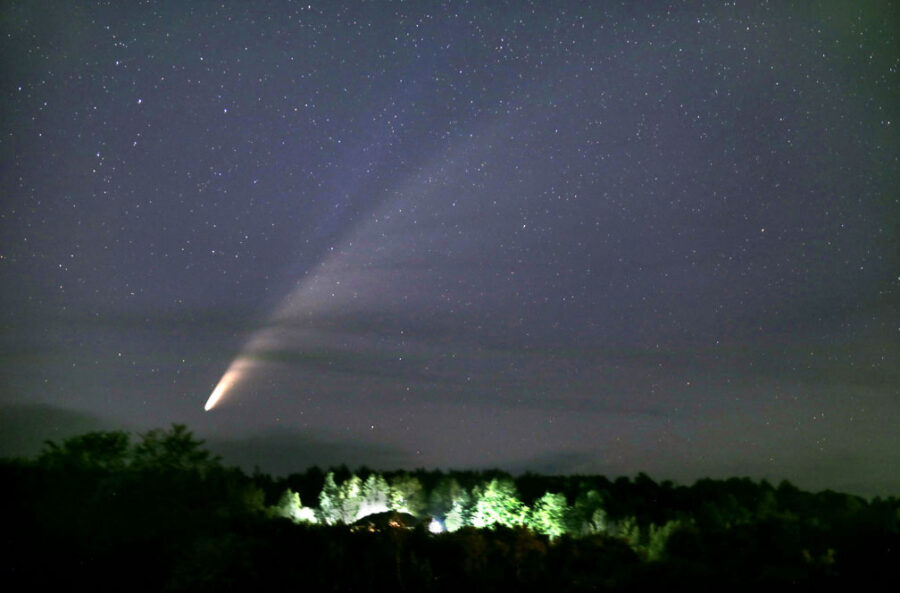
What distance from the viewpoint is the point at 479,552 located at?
25.8 metres

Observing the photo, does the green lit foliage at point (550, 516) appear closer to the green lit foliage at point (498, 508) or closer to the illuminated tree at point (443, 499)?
the green lit foliage at point (498, 508)

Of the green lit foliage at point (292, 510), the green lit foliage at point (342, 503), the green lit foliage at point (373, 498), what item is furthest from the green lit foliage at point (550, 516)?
the green lit foliage at point (292, 510)

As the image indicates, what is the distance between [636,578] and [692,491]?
25.5 m

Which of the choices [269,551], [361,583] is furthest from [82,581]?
[361,583]

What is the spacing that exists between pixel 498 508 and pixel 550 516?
1.81 m

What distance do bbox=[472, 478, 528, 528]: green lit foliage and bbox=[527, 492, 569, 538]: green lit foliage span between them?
407mm

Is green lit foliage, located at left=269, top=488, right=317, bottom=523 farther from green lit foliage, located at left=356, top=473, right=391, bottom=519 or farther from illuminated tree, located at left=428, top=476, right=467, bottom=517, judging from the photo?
illuminated tree, located at left=428, top=476, right=467, bottom=517

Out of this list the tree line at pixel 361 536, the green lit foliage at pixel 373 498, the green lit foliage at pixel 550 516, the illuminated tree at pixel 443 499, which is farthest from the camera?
the illuminated tree at pixel 443 499

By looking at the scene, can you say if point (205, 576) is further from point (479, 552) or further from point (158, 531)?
point (479, 552)

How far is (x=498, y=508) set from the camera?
110 feet

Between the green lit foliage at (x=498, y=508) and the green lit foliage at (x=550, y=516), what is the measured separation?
407 millimetres

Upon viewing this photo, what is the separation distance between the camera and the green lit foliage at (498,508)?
33.0 meters

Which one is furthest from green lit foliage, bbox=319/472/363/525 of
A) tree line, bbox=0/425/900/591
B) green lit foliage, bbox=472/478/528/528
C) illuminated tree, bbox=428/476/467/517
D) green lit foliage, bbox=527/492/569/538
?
green lit foliage, bbox=527/492/569/538

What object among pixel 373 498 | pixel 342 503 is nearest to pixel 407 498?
pixel 373 498
